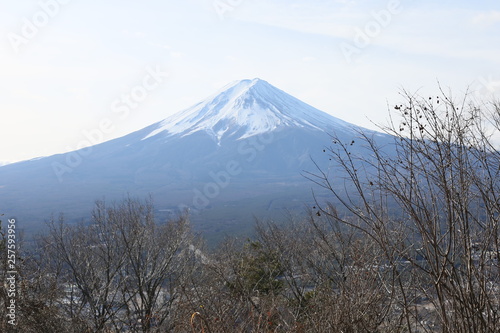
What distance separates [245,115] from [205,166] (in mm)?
40375

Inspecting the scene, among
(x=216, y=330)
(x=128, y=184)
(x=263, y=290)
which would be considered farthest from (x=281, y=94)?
(x=216, y=330)

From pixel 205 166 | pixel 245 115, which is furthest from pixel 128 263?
pixel 245 115

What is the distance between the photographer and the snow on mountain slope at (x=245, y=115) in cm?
16854

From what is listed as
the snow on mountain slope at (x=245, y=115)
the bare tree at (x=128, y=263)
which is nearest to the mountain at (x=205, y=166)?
the snow on mountain slope at (x=245, y=115)

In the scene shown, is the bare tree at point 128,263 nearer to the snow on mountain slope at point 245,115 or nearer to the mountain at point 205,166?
the mountain at point 205,166

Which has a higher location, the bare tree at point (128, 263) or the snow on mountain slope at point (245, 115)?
the snow on mountain slope at point (245, 115)

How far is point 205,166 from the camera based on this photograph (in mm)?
141750

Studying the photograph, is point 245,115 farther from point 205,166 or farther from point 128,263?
point 128,263

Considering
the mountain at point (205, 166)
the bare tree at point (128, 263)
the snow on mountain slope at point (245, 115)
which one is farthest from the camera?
the snow on mountain slope at point (245, 115)

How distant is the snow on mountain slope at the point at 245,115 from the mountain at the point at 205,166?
0.37m

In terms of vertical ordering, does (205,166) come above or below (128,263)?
below

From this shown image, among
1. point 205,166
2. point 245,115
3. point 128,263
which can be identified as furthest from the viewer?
point 245,115

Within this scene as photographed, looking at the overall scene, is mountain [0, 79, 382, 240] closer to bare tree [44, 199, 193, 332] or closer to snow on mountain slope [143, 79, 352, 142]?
snow on mountain slope [143, 79, 352, 142]

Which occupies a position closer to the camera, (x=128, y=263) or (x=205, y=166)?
(x=128, y=263)
